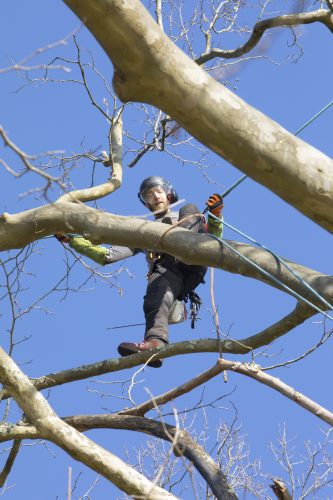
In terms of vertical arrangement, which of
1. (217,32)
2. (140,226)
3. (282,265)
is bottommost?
(282,265)

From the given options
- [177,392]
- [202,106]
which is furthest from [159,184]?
[202,106]

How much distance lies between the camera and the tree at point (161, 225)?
3.39 meters

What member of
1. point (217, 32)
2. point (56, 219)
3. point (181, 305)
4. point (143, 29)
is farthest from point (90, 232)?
point (217, 32)

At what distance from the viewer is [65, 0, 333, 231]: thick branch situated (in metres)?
3.35

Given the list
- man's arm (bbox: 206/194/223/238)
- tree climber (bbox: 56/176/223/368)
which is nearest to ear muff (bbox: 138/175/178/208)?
tree climber (bbox: 56/176/223/368)

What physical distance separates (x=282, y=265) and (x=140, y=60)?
161 centimetres

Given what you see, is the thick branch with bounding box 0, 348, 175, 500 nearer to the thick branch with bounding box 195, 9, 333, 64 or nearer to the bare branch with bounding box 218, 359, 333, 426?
the bare branch with bounding box 218, 359, 333, 426

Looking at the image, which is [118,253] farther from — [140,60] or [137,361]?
[140,60]

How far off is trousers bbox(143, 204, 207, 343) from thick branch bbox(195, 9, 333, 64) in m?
1.44

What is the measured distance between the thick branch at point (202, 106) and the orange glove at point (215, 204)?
2120 millimetres

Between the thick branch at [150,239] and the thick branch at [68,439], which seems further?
the thick branch at [150,239]

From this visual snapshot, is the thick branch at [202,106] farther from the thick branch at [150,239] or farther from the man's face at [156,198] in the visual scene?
the man's face at [156,198]

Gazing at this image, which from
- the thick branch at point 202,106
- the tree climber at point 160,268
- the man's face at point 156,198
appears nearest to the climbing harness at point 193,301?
the tree climber at point 160,268

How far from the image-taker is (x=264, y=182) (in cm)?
354
